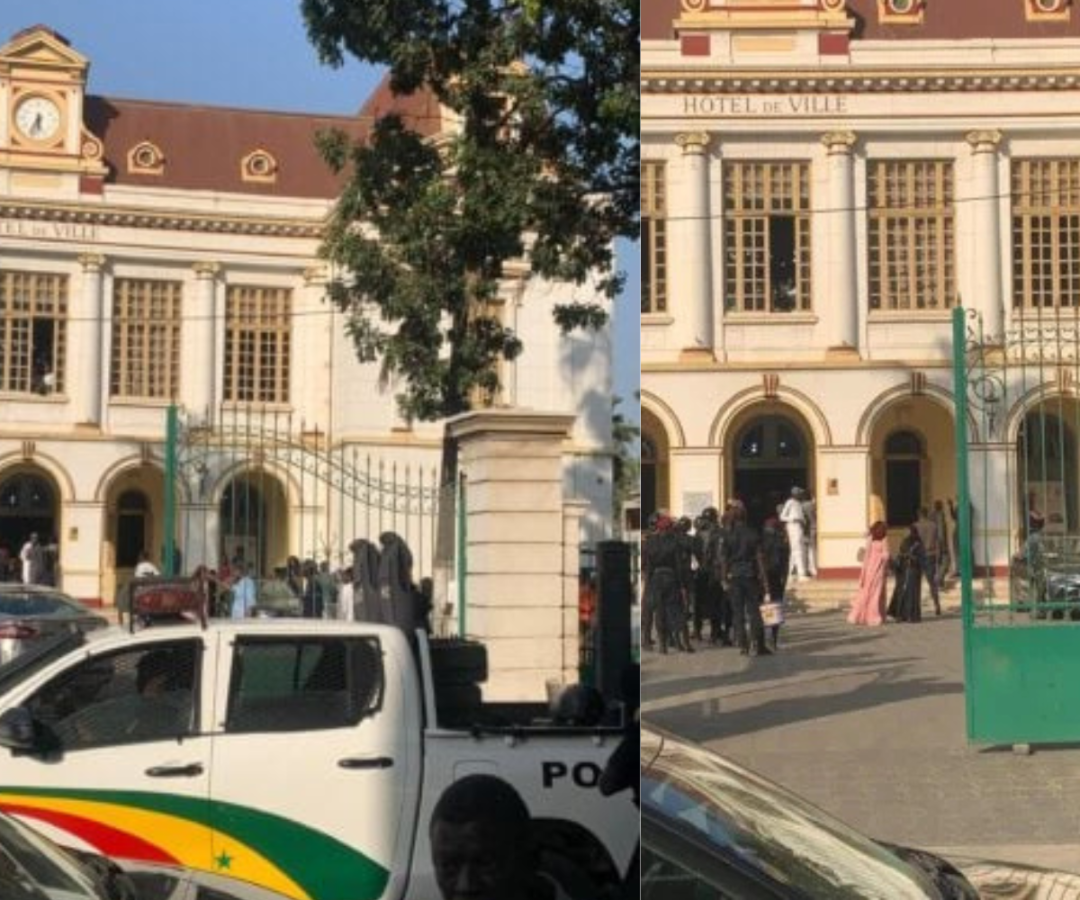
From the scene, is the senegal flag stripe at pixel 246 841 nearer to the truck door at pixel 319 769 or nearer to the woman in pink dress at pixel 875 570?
the truck door at pixel 319 769

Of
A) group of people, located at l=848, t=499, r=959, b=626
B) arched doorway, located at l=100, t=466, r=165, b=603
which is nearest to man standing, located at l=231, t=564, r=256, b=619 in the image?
arched doorway, located at l=100, t=466, r=165, b=603

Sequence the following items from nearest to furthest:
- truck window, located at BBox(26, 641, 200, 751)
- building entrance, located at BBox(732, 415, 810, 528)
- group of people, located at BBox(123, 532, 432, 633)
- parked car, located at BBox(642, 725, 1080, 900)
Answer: building entrance, located at BBox(732, 415, 810, 528) → parked car, located at BBox(642, 725, 1080, 900) → group of people, located at BBox(123, 532, 432, 633) → truck window, located at BBox(26, 641, 200, 751)

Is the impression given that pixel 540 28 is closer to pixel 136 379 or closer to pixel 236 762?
pixel 136 379

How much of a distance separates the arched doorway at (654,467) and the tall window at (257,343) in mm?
552

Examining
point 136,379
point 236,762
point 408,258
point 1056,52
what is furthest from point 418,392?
point 1056,52

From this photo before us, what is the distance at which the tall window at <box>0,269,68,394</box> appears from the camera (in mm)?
1764

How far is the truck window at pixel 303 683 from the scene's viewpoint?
1824 mm

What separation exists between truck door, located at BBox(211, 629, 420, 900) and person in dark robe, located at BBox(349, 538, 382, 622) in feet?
0.10

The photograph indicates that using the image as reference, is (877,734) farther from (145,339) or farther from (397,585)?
(145,339)

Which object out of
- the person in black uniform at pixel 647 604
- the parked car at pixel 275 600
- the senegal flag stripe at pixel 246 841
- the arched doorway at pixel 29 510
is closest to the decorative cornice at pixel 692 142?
the person in black uniform at pixel 647 604

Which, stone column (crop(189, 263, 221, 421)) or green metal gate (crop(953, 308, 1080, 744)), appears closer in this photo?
green metal gate (crop(953, 308, 1080, 744))

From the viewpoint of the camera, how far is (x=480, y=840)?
189cm

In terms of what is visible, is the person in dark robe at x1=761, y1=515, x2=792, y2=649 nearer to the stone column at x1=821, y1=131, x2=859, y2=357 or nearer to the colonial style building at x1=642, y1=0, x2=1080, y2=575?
the colonial style building at x1=642, y1=0, x2=1080, y2=575

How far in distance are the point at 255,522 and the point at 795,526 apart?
2.45 feet
